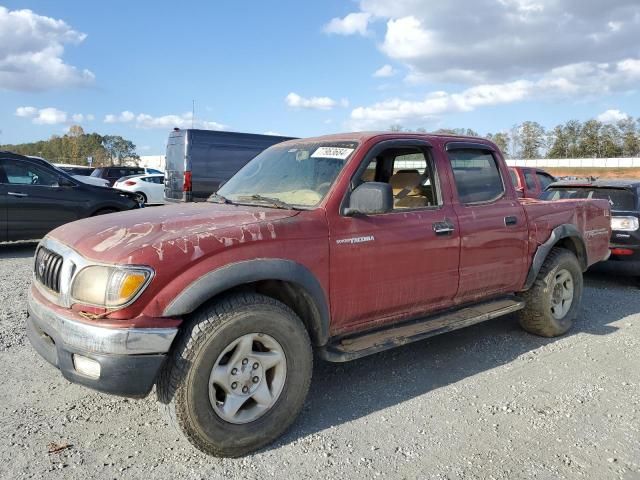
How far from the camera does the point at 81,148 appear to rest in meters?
90.8

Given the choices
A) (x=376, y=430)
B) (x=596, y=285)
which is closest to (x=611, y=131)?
(x=596, y=285)

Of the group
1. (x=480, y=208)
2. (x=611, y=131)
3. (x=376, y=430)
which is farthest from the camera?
(x=611, y=131)

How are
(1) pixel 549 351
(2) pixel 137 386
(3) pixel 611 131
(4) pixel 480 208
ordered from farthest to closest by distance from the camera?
(3) pixel 611 131 → (1) pixel 549 351 → (4) pixel 480 208 → (2) pixel 137 386

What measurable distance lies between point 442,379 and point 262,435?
168 cm

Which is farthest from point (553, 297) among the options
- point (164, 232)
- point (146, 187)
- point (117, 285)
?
point (146, 187)

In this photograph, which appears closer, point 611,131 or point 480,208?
point 480,208

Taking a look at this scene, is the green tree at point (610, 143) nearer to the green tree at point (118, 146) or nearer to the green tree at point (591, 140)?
the green tree at point (591, 140)

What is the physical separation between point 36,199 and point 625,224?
9.45 meters

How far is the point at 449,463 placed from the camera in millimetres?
2934

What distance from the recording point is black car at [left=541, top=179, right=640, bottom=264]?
707 cm

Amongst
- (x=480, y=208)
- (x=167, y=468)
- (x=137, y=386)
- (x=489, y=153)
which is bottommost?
(x=167, y=468)

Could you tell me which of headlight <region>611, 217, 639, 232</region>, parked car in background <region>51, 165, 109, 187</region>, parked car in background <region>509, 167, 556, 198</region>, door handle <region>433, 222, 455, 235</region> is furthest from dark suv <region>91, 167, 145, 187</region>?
door handle <region>433, 222, 455, 235</region>

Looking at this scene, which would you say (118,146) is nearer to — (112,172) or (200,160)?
(112,172)

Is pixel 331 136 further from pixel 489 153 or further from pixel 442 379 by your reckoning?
pixel 442 379
